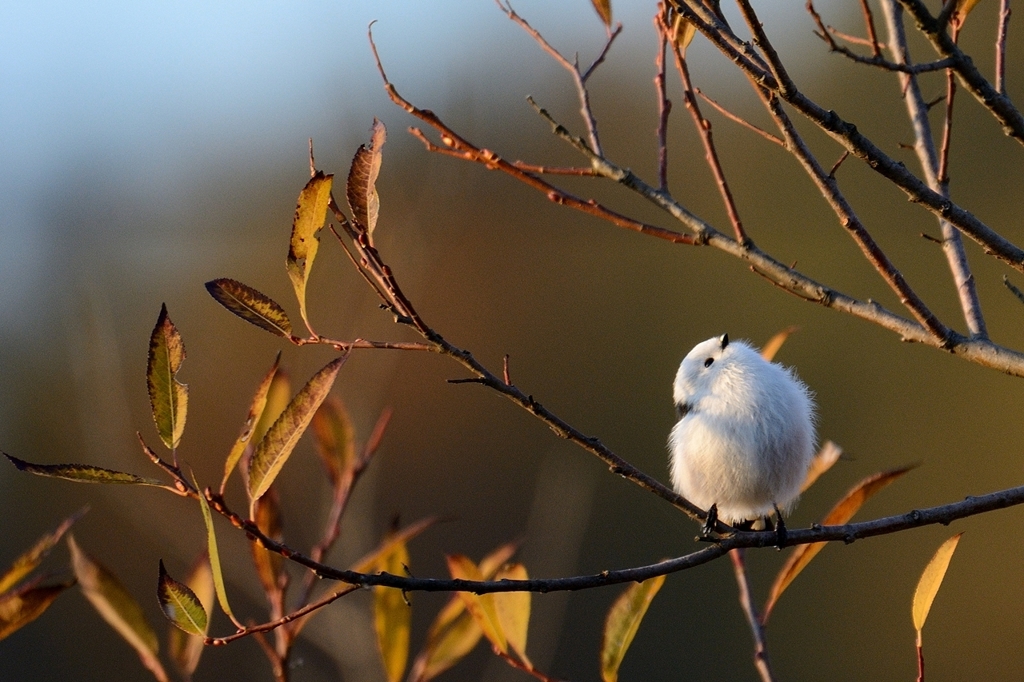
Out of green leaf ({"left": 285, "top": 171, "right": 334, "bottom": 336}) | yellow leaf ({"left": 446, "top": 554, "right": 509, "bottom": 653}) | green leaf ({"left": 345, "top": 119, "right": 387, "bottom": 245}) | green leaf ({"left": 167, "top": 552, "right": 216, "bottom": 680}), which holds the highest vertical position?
green leaf ({"left": 345, "top": 119, "right": 387, "bottom": 245})

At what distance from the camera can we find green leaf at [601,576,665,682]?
45.3 inches

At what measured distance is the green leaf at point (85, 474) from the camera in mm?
873

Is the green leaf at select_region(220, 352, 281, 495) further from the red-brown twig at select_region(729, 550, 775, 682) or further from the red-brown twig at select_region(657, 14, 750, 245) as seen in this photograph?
the red-brown twig at select_region(729, 550, 775, 682)

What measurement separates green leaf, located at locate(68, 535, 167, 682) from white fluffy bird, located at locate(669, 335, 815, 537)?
2.83 ft

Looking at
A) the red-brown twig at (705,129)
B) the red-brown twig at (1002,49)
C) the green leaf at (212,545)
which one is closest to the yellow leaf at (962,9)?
the red-brown twig at (1002,49)

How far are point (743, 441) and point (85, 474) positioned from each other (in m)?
1.03

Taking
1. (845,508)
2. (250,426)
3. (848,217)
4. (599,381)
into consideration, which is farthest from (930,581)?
(599,381)

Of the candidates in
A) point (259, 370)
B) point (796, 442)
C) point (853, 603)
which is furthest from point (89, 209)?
point (796, 442)

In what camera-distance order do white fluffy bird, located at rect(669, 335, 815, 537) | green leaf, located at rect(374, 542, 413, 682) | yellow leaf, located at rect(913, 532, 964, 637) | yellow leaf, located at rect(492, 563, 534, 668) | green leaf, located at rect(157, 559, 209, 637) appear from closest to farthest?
1. green leaf, located at rect(157, 559, 209, 637)
2. yellow leaf, located at rect(913, 532, 964, 637)
3. yellow leaf, located at rect(492, 563, 534, 668)
4. green leaf, located at rect(374, 542, 413, 682)
5. white fluffy bird, located at rect(669, 335, 815, 537)

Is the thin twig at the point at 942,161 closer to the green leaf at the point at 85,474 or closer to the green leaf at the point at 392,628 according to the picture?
the green leaf at the point at 392,628

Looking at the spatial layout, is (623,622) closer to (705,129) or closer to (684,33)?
(705,129)

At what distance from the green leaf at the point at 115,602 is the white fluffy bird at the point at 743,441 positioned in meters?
0.86

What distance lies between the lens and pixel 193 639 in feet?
4.22

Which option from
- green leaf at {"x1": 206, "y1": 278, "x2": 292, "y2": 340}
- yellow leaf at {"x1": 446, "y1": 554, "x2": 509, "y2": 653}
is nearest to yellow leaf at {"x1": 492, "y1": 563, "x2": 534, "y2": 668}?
yellow leaf at {"x1": 446, "y1": 554, "x2": 509, "y2": 653}
